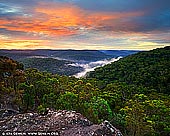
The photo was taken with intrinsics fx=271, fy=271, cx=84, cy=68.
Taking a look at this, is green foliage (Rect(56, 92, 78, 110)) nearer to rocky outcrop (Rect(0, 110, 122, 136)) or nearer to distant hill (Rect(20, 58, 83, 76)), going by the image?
rocky outcrop (Rect(0, 110, 122, 136))

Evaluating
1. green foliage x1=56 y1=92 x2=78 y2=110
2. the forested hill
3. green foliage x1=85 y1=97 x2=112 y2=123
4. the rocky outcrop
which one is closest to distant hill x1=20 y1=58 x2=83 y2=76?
the forested hill

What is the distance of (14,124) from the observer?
1605 centimetres

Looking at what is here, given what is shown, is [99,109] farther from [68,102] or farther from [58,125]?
[58,125]

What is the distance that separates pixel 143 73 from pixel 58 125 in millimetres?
93674

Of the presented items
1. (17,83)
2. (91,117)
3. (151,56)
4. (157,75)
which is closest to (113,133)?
(91,117)

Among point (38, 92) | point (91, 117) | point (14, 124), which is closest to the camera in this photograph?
point (14, 124)

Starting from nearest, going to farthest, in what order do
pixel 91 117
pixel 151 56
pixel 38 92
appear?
pixel 91 117 → pixel 38 92 → pixel 151 56

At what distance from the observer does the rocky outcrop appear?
14.4 meters

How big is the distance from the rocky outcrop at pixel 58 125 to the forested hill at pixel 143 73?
77.1m

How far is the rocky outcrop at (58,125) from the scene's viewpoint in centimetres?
1441

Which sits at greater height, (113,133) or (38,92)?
(113,133)

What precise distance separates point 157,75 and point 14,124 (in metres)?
89.8

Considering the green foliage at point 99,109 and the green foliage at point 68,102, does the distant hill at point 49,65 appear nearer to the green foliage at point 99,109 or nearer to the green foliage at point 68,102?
the green foliage at point 99,109

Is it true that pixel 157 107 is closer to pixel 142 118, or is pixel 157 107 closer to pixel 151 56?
pixel 142 118
